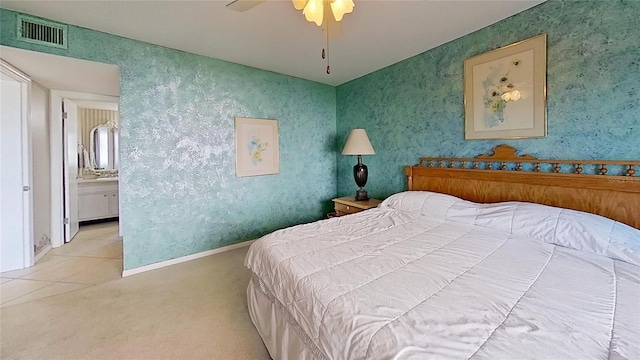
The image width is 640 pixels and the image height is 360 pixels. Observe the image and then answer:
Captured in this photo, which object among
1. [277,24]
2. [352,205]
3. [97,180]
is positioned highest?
[277,24]

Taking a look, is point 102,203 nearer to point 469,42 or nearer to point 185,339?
point 185,339

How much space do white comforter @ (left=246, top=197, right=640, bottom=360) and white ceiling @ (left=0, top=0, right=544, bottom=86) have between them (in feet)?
6.13

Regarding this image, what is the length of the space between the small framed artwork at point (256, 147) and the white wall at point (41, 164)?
2.28 metres

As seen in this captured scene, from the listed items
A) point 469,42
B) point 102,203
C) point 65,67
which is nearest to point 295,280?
point 469,42

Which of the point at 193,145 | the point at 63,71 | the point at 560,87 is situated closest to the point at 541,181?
the point at 560,87

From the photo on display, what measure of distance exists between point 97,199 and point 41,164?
1730 millimetres

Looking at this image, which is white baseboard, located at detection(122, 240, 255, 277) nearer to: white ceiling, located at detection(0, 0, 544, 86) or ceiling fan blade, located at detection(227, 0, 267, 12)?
white ceiling, located at detection(0, 0, 544, 86)

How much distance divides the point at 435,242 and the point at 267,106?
2.88 metres

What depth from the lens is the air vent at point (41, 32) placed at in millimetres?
2184

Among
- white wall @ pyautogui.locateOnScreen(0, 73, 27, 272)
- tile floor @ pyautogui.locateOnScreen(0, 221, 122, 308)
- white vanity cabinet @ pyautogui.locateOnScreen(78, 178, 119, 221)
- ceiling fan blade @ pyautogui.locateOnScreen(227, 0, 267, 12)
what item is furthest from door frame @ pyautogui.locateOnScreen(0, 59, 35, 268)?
ceiling fan blade @ pyautogui.locateOnScreen(227, 0, 267, 12)

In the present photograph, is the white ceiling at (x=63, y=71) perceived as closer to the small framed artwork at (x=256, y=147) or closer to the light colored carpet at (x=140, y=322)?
the small framed artwork at (x=256, y=147)

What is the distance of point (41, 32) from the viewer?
225 centimetres

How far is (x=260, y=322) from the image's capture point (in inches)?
69.5

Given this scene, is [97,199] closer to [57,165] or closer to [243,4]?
[57,165]
